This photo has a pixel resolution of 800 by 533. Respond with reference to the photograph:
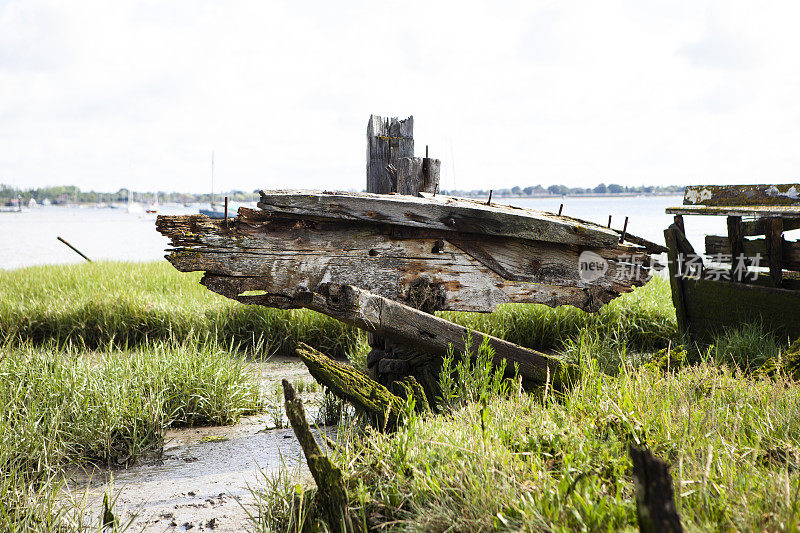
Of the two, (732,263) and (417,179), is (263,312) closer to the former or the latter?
(417,179)

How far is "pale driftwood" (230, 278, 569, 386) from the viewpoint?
158 inches

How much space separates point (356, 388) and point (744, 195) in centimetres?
468

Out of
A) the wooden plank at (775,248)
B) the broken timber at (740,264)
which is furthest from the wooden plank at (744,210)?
the wooden plank at (775,248)

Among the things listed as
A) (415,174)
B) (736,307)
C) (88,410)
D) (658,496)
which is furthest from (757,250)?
(88,410)

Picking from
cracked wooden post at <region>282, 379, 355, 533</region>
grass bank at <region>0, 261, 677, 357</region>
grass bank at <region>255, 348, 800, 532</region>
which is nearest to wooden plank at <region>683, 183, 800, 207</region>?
grass bank at <region>0, 261, 677, 357</region>

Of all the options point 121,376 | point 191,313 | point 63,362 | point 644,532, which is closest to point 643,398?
point 644,532

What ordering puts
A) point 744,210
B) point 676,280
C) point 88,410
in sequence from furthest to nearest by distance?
point 676,280 → point 744,210 → point 88,410

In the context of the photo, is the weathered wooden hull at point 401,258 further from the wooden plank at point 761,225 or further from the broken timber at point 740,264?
the wooden plank at point 761,225

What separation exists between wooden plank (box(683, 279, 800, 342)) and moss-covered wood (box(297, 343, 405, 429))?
4421 mm

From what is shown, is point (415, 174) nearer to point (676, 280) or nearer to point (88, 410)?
point (88, 410)

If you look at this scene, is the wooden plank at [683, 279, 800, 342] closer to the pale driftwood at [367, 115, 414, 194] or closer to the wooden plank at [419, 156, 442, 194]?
the wooden plank at [419, 156, 442, 194]

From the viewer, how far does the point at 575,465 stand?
2742 mm

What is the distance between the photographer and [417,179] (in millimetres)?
5066

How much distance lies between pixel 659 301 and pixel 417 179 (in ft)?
16.8
